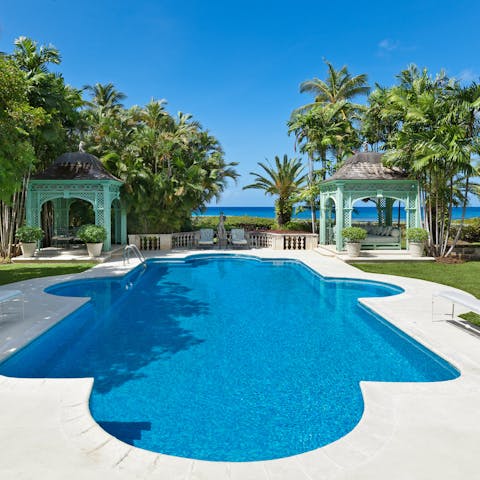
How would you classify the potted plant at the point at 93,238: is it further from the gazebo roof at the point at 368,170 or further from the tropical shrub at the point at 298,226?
the tropical shrub at the point at 298,226

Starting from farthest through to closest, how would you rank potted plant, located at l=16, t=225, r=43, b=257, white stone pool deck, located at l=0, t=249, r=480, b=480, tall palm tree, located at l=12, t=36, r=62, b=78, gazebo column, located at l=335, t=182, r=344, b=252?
gazebo column, located at l=335, t=182, r=344, b=252
tall palm tree, located at l=12, t=36, r=62, b=78
potted plant, located at l=16, t=225, r=43, b=257
white stone pool deck, located at l=0, t=249, r=480, b=480

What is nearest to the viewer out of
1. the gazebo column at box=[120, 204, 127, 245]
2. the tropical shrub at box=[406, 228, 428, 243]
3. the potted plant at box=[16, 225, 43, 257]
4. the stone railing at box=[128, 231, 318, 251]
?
the potted plant at box=[16, 225, 43, 257]

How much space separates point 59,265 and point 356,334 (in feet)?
42.6

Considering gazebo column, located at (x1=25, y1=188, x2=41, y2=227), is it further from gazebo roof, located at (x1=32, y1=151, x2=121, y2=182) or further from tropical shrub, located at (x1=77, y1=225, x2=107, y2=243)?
tropical shrub, located at (x1=77, y1=225, x2=107, y2=243)

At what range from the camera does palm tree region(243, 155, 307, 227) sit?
28.3 metres

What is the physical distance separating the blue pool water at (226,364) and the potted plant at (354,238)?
581 cm

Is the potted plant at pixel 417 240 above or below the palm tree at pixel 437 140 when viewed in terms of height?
below

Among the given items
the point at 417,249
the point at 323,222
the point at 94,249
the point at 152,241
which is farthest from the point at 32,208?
the point at 417,249

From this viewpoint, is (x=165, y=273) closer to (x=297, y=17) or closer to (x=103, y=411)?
(x=103, y=411)

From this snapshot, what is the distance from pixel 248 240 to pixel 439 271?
12255 millimetres

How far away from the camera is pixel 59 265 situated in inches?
635

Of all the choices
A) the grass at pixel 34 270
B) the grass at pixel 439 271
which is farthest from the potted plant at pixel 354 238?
the grass at pixel 34 270

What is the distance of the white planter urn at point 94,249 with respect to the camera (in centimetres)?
1725

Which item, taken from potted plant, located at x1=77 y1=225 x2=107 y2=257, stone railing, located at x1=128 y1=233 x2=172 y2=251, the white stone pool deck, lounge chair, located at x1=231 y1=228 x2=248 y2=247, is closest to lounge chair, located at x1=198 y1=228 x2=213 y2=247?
lounge chair, located at x1=231 y1=228 x2=248 y2=247
